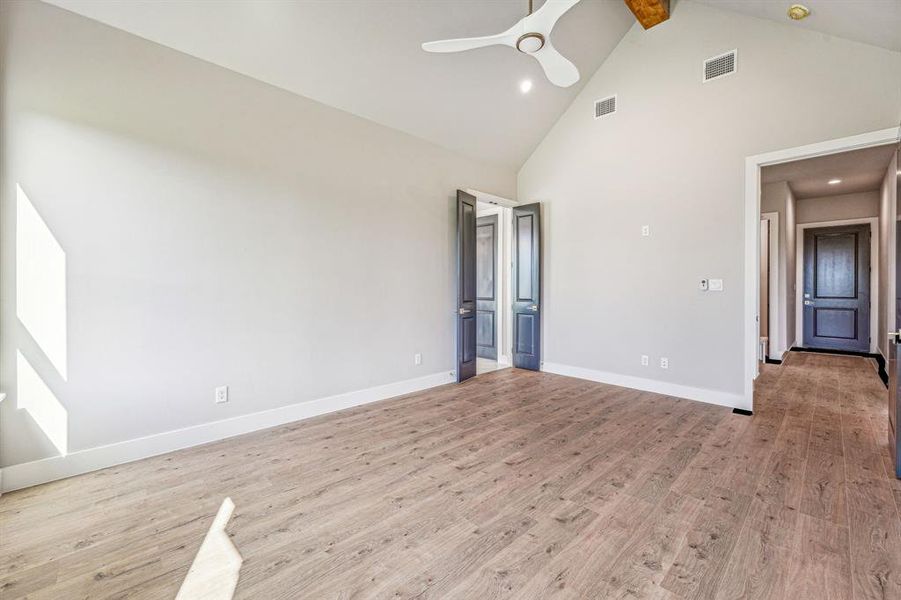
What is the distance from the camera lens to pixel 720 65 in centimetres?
392

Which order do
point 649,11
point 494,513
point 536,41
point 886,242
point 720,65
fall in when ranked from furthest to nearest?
point 886,242
point 649,11
point 720,65
point 536,41
point 494,513

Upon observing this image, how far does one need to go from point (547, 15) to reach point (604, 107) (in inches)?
120

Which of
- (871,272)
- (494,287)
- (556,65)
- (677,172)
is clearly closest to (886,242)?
(871,272)

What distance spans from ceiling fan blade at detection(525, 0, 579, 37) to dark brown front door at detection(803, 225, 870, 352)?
792 centimetres

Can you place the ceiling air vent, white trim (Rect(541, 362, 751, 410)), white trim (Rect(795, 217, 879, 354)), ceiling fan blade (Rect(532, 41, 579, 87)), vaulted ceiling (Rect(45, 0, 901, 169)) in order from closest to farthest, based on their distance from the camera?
ceiling fan blade (Rect(532, 41, 579, 87)) < vaulted ceiling (Rect(45, 0, 901, 169)) < white trim (Rect(541, 362, 751, 410)) < the ceiling air vent < white trim (Rect(795, 217, 879, 354))

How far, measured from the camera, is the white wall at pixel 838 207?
6680 millimetres

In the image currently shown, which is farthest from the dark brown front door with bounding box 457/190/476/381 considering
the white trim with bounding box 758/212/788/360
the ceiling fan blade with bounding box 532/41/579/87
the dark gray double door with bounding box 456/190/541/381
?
the white trim with bounding box 758/212/788/360

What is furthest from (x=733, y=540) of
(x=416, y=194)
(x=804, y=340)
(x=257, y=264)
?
(x=804, y=340)

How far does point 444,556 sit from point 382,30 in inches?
147

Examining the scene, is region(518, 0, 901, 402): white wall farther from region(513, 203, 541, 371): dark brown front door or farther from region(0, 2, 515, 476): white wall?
region(0, 2, 515, 476): white wall

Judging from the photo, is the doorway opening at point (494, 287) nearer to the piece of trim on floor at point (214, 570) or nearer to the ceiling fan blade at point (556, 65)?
the ceiling fan blade at point (556, 65)

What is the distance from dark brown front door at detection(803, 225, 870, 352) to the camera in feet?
22.4

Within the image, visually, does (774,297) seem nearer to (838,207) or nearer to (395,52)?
(838,207)

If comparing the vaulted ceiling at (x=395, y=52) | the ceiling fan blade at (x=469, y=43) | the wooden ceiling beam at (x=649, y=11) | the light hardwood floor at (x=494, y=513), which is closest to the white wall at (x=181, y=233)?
the vaulted ceiling at (x=395, y=52)
